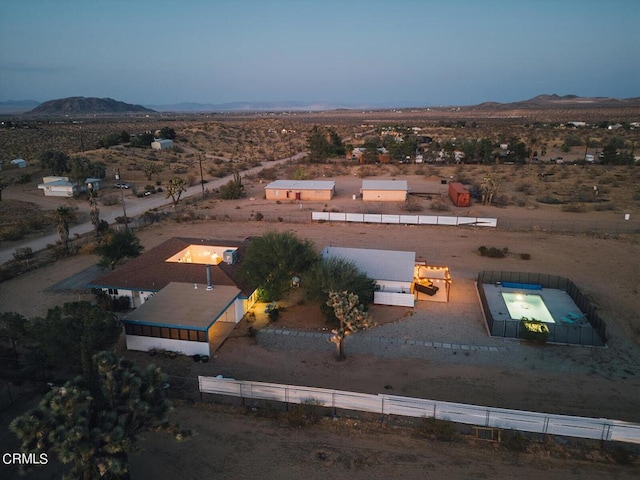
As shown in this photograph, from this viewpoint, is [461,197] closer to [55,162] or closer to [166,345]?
[166,345]

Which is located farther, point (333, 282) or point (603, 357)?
point (333, 282)

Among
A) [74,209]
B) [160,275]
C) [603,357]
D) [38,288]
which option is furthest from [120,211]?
[603,357]

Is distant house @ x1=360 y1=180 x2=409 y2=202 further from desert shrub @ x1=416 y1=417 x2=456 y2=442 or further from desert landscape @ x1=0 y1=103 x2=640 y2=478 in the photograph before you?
desert shrub @ x1=416 y1=417 x2=456 y2=442

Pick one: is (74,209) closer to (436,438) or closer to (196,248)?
(196,248)

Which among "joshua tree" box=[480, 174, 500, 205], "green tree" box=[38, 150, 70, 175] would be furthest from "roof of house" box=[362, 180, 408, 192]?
"green tree" box=[38, 150, 70, 175]

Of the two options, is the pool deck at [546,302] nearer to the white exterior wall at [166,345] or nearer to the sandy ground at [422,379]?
the sandy ground at [422,379]

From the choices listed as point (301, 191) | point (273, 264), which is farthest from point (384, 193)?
point (273, 264)
